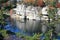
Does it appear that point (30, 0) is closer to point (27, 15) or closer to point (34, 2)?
point (34, 2)

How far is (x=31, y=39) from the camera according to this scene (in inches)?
173

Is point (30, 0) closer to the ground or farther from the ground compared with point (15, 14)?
farther from the ground

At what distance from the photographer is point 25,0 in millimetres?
24359

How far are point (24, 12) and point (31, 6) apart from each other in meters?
1.22

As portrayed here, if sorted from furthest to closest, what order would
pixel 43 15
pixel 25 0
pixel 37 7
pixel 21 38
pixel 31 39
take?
pixel 25 0 < pixel 37 7 < pixel 43 15 < pixel 21 38 < pixel 31 39

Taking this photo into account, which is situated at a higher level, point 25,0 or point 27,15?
point 25,0

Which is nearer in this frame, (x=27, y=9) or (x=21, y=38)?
(x=21, y=38)

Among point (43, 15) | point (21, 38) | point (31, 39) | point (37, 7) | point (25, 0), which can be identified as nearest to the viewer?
point (31, 39)

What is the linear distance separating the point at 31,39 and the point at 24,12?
18.2 m

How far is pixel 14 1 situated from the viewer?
24.0 m

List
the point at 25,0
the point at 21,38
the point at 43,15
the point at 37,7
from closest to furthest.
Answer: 1. the point at 21,38
2. the point at 43,15
3. the point at 37,7
4. the point at 25,0

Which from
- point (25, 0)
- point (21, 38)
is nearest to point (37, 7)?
point (25, 0)

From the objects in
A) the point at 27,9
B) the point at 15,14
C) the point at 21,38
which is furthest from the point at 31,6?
the point at 21,38

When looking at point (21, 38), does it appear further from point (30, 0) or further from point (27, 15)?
point (30, 0)
